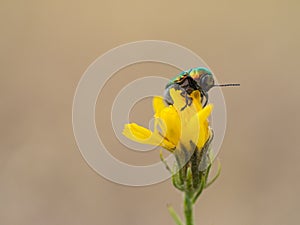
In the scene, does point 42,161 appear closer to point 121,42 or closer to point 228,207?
point 121,42

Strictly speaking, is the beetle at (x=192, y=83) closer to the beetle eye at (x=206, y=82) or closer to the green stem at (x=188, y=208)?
the beetle eye at (x=206, y=82)

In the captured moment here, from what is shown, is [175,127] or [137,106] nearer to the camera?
[175,127]

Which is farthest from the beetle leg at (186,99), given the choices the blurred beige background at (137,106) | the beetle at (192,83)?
the blurred beige background at (137,106)

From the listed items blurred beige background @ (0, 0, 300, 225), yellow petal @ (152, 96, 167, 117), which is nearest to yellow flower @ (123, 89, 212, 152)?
yellow petal @ (152, 96, 167, 117)

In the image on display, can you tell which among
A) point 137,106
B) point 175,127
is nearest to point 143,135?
point 175,127

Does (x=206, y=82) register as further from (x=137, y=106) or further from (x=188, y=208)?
(x=137, y=106)

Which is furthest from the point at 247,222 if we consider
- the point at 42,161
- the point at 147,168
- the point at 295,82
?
the point at 147,168
